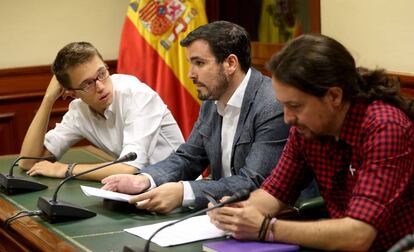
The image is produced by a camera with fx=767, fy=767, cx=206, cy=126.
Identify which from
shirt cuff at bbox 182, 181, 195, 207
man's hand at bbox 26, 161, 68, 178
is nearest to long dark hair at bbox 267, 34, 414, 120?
shirt cuff at bbox 182, 181, 195, 207

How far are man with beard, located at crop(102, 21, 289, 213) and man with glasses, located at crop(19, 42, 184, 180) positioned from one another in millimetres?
287

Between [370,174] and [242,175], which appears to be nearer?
[370,174]

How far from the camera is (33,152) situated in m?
3.46

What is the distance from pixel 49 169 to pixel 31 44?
6.47 ft

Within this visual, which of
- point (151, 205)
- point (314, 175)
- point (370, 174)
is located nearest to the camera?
→ point (370, 174)

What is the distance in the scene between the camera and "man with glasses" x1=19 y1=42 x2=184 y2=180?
3.14 metres

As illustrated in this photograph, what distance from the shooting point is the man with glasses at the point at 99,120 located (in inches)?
124

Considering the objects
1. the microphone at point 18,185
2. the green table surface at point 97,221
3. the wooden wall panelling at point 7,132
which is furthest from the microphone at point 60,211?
the wooden wall panelling at point 7,132

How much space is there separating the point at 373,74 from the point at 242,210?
1.71 feet

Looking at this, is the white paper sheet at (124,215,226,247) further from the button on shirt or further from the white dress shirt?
the button on shirt

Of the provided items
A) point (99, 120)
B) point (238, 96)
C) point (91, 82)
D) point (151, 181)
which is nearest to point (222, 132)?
point (238, 96)

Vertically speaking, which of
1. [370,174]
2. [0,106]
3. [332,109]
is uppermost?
[332,109]

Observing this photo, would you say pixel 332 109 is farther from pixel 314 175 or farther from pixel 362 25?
pixel 362 25

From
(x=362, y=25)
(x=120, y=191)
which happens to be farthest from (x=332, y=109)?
(x=362, y=25)
